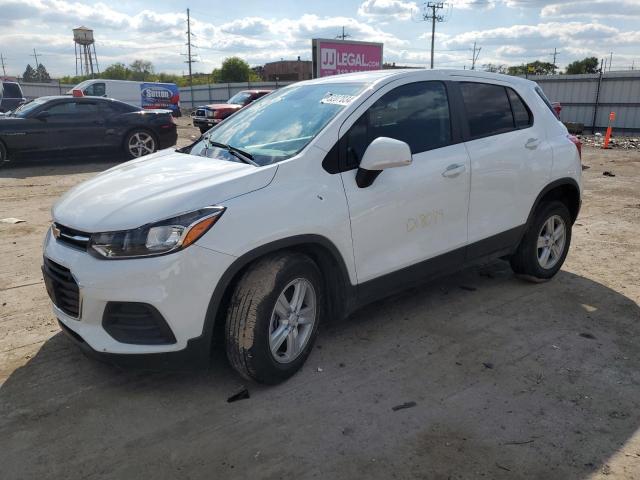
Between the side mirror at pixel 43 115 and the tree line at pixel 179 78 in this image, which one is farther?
the tree line at pixel 179 78

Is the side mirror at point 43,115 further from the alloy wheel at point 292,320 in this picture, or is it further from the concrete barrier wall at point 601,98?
the concrete barrier wall at point 601,98

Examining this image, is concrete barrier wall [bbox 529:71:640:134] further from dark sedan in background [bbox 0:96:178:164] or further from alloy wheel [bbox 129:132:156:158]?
alloy wheel [bbox 129:132:156:158]

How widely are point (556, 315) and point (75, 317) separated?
3.56 meters

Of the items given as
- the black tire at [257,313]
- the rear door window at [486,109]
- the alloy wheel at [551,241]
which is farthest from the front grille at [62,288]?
the alloy wheel at [551,241]

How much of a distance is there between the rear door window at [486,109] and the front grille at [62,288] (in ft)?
9.88

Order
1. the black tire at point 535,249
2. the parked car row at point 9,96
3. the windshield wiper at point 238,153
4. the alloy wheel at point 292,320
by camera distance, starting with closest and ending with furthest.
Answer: the alloy wheel at point 292,320 < the windshield wiper at point 238,153 < the black tire at point 535,249 < the parked car row at point 9,96

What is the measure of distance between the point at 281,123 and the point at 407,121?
0.90 metres

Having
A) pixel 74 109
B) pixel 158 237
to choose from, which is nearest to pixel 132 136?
pixel 74 109

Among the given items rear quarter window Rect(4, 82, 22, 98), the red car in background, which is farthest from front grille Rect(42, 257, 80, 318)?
rear quarter window Rect(4, 82, 22, 98)

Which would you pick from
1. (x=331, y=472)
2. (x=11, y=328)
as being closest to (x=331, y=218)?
(x=331, y=472)

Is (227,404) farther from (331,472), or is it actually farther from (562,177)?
→ (562,177)

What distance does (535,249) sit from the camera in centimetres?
488

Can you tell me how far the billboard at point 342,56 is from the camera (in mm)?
17609

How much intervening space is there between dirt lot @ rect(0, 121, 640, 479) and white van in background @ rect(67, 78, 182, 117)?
66.0 feet
